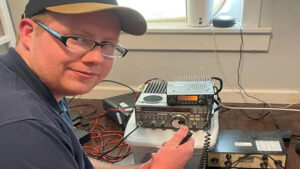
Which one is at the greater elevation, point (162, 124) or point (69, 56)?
point (69, 56)

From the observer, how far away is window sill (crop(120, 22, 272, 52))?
1484 mm

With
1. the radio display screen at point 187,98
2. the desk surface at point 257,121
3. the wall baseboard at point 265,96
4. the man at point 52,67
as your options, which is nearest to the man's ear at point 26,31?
the man at point 52,67

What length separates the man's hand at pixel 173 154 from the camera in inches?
31.9

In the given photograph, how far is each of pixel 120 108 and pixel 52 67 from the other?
0.79 metres

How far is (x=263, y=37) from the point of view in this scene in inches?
58.1

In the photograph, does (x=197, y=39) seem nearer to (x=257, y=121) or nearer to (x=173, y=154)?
(x=257, y=121)

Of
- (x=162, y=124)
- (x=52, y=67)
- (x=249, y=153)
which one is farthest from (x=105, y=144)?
(x=52, y=67)

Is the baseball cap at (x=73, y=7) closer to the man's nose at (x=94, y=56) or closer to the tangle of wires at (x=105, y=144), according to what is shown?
the man's nose at (x=94, y=56)

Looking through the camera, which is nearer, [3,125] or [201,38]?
[3,125]

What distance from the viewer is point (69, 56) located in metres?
0.64

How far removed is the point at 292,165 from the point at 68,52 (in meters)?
0.93

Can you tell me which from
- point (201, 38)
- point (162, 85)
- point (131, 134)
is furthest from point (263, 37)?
point (131, 134)

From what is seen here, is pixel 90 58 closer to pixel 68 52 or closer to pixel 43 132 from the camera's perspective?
pixel 68 52

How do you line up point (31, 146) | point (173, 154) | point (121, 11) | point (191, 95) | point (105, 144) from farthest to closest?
point (105, 144) < point (191, 95) < point (173, 154) < point (121, 11) < point (31, 146)
